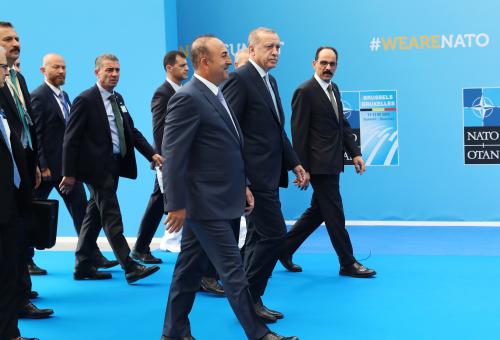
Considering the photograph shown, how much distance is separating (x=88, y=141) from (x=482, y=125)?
13.9 ft

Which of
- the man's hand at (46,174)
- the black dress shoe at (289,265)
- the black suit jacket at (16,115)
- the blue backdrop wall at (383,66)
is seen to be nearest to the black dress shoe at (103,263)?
the man's hand at (46,174)

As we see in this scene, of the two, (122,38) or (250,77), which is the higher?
(122,38)

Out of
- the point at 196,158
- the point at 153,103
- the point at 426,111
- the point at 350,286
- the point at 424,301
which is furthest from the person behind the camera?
the point at 426,111

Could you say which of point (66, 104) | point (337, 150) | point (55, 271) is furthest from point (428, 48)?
point (55, 271)

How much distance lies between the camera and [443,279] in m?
5.54

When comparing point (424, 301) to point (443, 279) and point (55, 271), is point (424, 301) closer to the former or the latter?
point (443, 279)

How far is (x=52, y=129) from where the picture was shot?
6.24 meters

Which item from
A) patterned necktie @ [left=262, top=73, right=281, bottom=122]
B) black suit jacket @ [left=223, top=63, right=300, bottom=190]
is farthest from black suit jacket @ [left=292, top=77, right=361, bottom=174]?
black suit jacket @ [left=223, top=63, right=300, bottom=190]

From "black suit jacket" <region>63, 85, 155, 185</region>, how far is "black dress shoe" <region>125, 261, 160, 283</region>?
70 centimetres

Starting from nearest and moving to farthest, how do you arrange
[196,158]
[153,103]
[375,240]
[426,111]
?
[196,158], [153,103], [375,240], [426,111]

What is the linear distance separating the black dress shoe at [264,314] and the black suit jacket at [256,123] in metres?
0.73

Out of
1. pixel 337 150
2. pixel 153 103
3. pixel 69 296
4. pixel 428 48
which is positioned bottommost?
pixel 69 296

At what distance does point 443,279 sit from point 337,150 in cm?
124

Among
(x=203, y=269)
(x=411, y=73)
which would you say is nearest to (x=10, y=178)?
(x=203, y=269)
